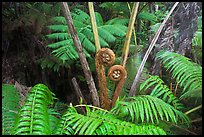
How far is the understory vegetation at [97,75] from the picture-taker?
1.09 m

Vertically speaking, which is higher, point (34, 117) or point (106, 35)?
point (106, 35)

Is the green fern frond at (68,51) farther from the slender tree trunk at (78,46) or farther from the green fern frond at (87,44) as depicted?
the slender tree trunk at (78,46)

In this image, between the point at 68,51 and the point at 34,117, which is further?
the point at 68,51

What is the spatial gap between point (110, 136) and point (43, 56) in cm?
163

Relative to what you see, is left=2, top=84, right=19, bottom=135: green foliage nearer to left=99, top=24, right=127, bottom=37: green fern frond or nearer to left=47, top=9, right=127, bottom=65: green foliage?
left=47, top=9, right=127, bottom=65: green foliage

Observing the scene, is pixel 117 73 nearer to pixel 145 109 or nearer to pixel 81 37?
pixel 145 109

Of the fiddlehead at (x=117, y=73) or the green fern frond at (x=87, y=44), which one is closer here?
the fiddlehead at (x=117, y=73)

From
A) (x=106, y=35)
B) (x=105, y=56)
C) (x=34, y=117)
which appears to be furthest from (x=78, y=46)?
(x=106, y=35)

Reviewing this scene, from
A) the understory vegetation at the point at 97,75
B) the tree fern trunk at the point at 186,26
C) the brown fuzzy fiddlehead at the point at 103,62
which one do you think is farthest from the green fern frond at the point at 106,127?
the tree fern trunk at the point at 186,26

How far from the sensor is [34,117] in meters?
1.09

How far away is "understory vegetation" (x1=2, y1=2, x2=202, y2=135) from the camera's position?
109 cm

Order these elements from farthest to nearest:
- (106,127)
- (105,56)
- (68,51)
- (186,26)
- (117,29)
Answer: (117,29) → (68,51) → (186,26) → (105,56) → (106,127)

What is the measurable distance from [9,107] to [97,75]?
1.93 feet

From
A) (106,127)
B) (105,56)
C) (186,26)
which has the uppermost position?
(186,26)
